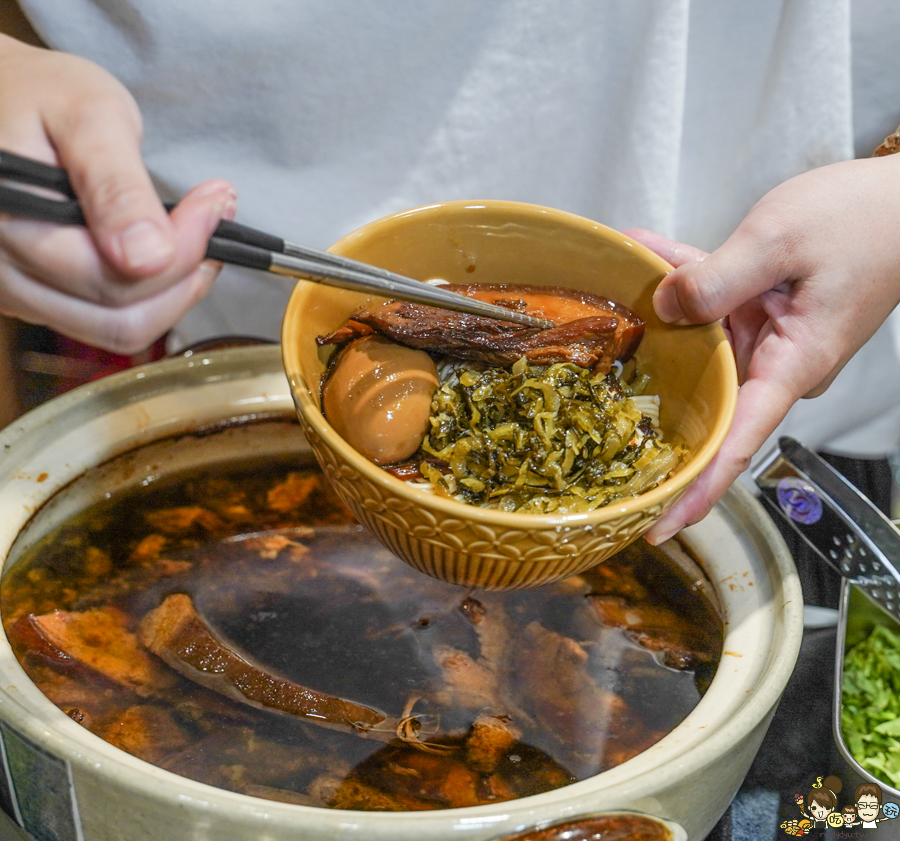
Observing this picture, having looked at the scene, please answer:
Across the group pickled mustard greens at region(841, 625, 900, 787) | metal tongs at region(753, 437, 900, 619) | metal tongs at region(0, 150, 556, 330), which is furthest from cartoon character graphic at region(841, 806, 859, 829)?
metal tongs at region(0, 150, 556, 330)

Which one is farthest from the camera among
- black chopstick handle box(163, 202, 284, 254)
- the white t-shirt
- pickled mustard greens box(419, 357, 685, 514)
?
the white t-shirt

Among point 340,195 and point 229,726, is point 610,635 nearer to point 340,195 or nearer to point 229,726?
point 229,726

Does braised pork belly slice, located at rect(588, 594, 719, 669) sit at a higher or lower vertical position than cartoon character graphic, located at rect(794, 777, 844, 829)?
higher

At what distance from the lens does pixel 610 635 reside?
110 cm

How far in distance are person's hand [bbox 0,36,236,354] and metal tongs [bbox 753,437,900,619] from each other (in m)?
0.93

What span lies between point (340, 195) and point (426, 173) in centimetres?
17

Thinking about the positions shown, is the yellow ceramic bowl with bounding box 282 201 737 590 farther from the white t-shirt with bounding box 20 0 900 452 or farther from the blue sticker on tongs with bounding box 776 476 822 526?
the white t-shirt with bounding box 20 0 900 452

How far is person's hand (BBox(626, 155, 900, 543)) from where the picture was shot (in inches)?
40.8

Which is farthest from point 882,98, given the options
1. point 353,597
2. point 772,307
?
point 353,597

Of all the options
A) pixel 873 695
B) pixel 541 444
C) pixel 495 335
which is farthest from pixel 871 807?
pixel 495 335

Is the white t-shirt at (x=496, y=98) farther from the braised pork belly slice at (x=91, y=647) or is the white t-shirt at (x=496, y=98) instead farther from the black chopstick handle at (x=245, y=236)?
the braised pork belly slice at (x=91, y=647)

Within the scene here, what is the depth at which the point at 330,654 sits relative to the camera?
1.06m

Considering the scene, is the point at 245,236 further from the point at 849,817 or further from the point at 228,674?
the point at 849,817

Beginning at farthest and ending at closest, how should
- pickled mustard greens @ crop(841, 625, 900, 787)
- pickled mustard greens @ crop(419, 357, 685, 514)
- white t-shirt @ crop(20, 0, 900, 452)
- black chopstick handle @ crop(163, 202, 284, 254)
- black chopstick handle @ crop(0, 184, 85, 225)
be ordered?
white t-shirt @ crop(20, 0, 900, 452), pickled mustard greens @ crop(841, 625, 900, 787), pickled mustard greens @ crop(419, 357, 685, 514), black chopstick handle @ crop(163, 202, 284, 254), black chopstick handle @ crop(0, 184, 85, 225)
